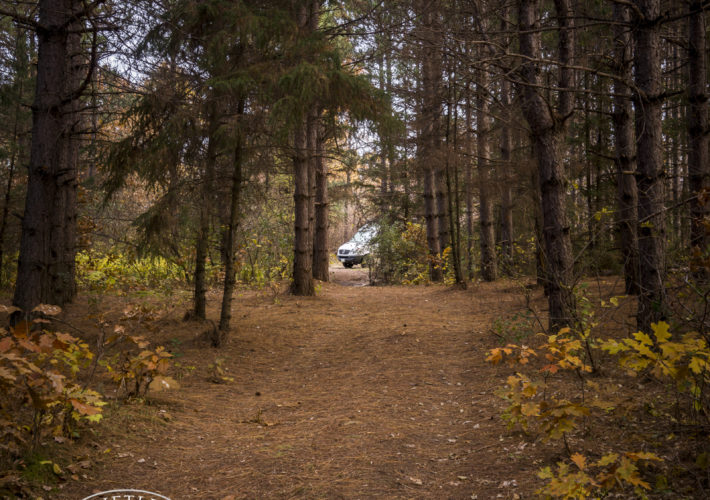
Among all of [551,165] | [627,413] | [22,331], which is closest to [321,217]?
[551,165]

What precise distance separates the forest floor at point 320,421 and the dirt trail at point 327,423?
14mm

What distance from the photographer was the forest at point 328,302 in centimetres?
356

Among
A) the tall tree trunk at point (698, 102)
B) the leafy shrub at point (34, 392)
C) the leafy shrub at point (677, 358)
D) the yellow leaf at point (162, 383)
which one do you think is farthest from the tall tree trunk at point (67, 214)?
the tall tree trunk at point (698, 102)

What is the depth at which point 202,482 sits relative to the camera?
3.80 meters

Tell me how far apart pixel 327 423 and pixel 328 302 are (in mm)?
6675

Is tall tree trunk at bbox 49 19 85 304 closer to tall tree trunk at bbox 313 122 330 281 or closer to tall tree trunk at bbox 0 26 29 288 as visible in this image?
tall tree trunk at bbox 0 26 29 288

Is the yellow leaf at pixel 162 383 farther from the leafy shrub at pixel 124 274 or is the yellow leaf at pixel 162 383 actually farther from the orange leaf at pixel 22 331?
the leafy shrub at pixel 124 274

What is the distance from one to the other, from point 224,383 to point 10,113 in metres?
7.37

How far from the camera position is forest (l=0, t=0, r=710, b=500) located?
3559mm

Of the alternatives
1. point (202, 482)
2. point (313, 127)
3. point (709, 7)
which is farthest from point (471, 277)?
point (202, 482)

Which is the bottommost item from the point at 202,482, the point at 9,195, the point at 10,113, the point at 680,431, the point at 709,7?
the point at 202,482

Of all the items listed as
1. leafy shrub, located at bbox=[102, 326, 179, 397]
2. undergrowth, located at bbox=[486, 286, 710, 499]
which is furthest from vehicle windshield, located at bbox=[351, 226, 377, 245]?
undergrowth, located at bbox=[486, 286, 710, 499]

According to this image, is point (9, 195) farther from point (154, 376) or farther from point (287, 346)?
point (154, 376)

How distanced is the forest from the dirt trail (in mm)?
32
